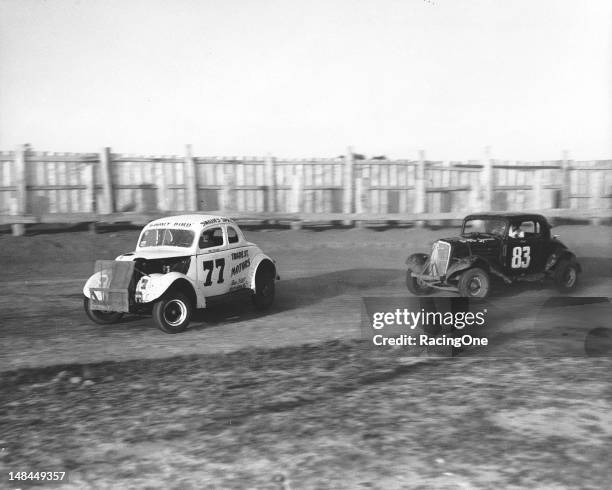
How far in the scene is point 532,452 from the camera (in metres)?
4.16

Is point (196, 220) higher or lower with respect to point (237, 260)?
higher

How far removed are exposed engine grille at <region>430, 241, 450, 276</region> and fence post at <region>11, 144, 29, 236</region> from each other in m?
10.2

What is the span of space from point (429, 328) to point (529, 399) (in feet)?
5.48

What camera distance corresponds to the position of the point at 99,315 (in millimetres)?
8500

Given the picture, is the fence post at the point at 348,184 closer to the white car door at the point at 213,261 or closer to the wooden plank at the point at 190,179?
the wooden plank at the point at 190,179

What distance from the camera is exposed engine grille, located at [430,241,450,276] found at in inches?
409

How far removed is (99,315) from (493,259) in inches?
257

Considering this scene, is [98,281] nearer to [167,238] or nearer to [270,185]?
[167,238]

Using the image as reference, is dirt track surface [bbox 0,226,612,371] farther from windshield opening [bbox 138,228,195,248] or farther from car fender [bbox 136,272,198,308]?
windshield opening [bbox 138,228,195,248]


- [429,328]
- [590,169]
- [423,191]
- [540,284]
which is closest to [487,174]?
[423,191]

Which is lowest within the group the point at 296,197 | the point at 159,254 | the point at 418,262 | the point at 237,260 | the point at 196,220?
the point at 418,262

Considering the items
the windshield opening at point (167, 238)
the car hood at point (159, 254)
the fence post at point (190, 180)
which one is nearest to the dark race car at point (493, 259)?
the windshield opening at point (167, 238)

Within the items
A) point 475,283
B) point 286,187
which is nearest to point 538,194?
point 286,187

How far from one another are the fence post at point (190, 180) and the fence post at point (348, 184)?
4276mm
